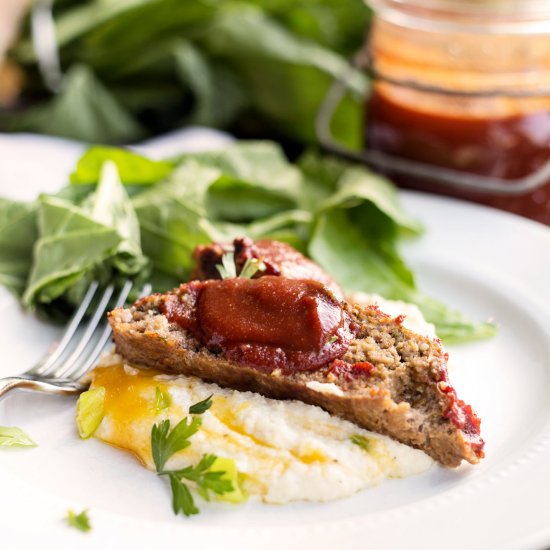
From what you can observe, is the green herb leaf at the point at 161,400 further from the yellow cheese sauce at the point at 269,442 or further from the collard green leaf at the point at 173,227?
the collard green leaf at the point at 173,227

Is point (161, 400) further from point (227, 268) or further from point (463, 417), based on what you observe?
point (463, 417)

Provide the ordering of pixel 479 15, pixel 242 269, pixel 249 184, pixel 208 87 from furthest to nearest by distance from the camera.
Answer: pixel 208 87 → pixel 479 15 → pixel 249 184 → pixel 242 269

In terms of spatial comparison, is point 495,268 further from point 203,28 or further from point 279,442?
point 203,28

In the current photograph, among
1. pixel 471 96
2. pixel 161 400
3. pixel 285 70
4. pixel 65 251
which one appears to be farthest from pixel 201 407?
pixel 285 70

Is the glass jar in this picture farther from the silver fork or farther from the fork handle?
the fork handle

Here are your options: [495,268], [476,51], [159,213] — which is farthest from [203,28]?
[495,268]
